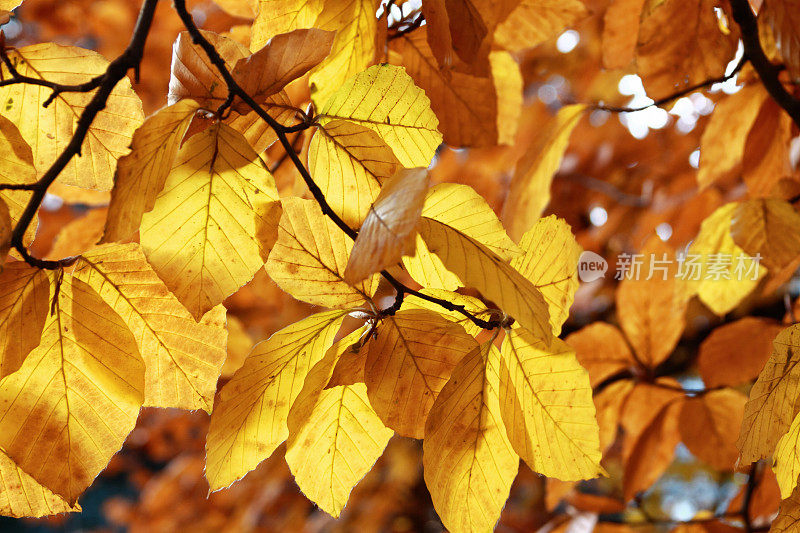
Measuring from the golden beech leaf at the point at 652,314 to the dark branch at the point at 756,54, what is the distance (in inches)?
10.4

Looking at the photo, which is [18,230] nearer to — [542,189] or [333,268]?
[333,268]

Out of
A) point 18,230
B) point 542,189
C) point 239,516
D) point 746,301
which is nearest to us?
point 18,230

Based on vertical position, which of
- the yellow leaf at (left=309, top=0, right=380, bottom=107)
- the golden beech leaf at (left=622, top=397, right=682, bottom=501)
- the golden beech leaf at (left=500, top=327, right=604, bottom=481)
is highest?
the yellow leaf at (left=309, top=0, right=380, bottom=107)

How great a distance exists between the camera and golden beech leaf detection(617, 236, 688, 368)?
839 mm

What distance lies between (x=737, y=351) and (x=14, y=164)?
2.77 ft

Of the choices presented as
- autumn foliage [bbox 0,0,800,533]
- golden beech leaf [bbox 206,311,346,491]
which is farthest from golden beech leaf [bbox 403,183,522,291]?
golden beech leaf [bbox 206,311,346,491]

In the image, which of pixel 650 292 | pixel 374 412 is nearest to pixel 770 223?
pixel 650 292

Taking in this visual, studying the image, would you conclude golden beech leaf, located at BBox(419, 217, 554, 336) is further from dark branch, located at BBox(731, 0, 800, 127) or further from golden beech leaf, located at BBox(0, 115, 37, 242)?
dark branch, located at BBox(731, 0, 800, 127)

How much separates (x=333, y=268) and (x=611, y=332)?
56cm

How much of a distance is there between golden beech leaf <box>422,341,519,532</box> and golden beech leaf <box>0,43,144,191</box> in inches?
11.4

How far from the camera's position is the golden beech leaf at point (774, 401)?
1.22 ft

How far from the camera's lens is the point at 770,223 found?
2.18 feet

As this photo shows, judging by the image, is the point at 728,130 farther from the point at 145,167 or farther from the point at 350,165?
the point at 145,167
